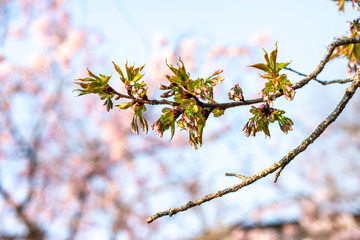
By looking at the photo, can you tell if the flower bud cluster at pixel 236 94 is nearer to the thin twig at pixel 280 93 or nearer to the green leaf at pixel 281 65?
the thin twig at pixel 280 93

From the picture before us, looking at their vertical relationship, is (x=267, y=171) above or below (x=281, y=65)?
below

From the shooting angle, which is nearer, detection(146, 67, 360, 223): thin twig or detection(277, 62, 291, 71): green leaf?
detection(146, 67, 360, 223): thin twig

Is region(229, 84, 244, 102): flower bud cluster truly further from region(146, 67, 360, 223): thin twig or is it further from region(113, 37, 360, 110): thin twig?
region(146, 67, 360, 223): thin twig

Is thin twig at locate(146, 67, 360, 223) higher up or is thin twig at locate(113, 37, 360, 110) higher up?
thin twig at locate(113, 37, 360, 110)

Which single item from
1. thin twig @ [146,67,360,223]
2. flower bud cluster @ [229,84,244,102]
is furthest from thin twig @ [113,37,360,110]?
thin twig @ [146,67,360,223]

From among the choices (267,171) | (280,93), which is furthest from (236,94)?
(267,171)

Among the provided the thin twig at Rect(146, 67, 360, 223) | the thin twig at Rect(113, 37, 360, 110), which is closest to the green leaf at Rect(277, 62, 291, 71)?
the thin twig at Rect(113, 37, 360, 110)

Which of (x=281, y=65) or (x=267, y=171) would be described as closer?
(x=267, y=171)

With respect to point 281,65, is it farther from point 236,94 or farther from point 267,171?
point 267,171

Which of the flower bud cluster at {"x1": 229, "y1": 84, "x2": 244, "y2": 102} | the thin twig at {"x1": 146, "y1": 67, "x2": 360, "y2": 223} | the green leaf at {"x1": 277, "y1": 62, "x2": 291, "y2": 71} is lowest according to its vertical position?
the thin twig at {"x1": 146, "y1": 67, "x2": 360, "y2": 223}

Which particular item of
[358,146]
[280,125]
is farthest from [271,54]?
[358,146]

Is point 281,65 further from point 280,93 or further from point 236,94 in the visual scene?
point 236,94

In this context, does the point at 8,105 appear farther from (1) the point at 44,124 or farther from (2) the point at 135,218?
(2) the point at 135,218

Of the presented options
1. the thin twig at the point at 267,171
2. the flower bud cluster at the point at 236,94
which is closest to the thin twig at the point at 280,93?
the flower bud cluster at the point at 236,94
